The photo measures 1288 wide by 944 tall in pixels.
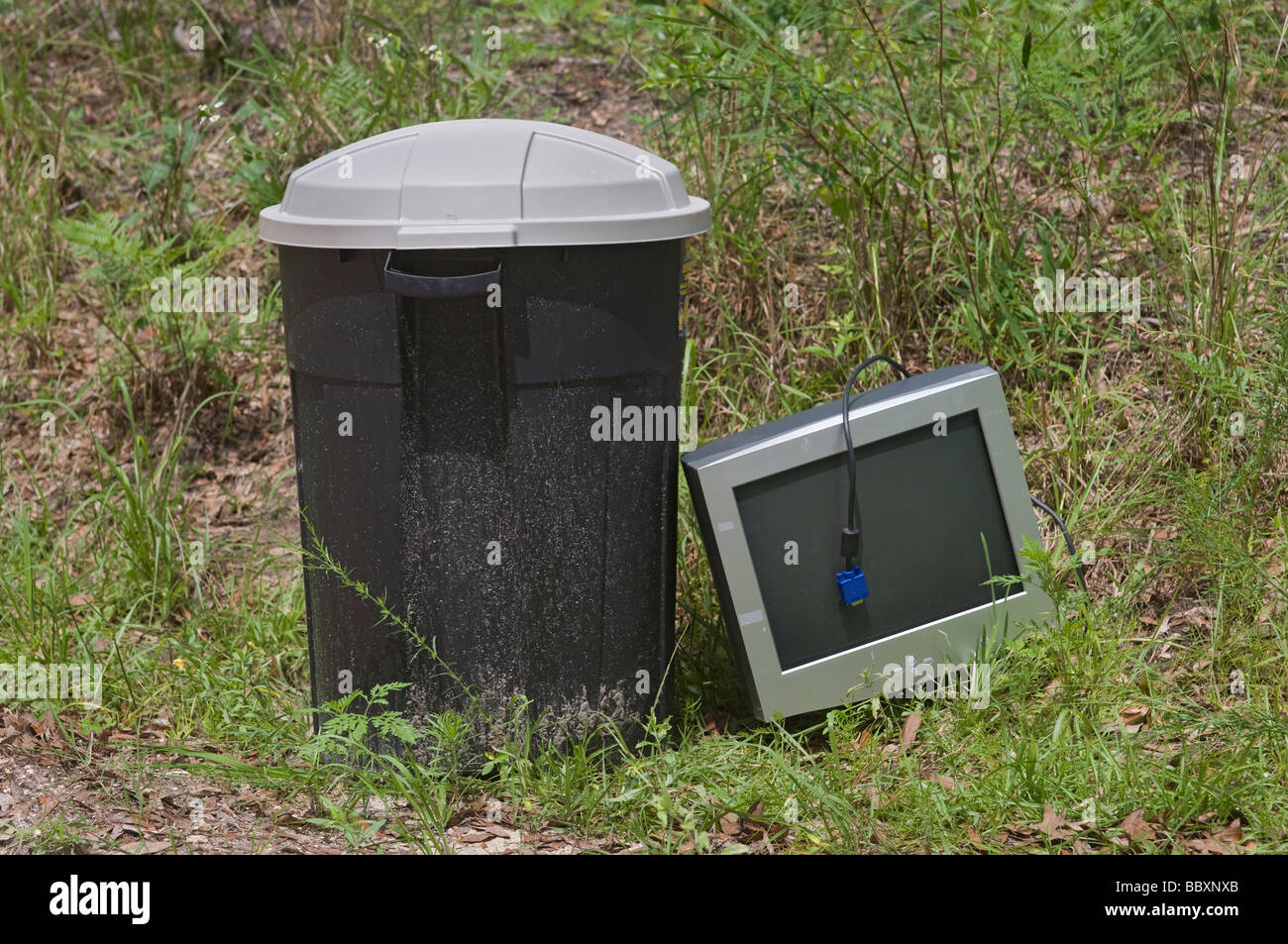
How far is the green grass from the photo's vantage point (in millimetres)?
2395

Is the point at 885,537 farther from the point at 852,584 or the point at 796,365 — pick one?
the point at 796,365

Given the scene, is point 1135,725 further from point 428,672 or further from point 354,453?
point 354,453

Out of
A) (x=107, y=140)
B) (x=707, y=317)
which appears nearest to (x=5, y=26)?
(x=107, y=140)

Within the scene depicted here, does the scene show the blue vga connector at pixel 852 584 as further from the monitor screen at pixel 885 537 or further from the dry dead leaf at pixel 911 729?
the dry dead leaf at pixel 911 729

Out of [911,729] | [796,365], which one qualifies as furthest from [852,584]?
[796,365]

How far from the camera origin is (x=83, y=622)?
3.36 meters

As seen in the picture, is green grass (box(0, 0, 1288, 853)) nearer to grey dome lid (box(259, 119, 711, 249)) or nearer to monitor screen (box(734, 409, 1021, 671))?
monitor screen (box(734, 409, 1021, 671))

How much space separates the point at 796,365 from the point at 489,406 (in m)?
1.74

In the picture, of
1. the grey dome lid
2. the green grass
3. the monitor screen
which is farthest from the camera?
the monitor screen

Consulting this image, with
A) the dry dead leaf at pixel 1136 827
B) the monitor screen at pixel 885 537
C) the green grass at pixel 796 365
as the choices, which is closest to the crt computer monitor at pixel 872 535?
the monitor screen at pixel 885 537

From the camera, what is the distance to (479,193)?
215 cm

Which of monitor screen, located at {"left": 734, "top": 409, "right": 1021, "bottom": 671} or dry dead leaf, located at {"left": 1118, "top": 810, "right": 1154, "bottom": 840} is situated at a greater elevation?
monitor screen, located at {"left": 734, "top": 409, "right": 1021, "bottom": 671}

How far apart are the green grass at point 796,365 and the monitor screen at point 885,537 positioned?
183 mm

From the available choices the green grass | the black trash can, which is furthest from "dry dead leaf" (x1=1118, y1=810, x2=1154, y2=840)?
the black trash can
